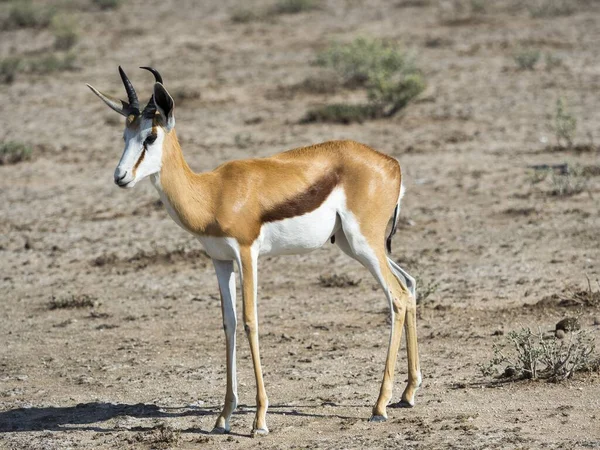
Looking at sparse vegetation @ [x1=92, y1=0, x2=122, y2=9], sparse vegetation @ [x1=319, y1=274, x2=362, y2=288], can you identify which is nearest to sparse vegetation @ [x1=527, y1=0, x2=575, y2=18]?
sparse vegetation @ [x1=92, y1=0, x2=122, y2=9]

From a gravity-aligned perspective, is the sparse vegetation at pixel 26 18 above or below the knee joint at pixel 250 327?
above

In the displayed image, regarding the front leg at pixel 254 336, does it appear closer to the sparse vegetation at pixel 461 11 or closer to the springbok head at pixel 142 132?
the springbok head at pixel 142 132

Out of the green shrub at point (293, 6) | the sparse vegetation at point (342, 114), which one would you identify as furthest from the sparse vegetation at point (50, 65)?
the green shrub at point (293, 6)

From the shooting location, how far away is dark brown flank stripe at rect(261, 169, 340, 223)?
6.70 metres

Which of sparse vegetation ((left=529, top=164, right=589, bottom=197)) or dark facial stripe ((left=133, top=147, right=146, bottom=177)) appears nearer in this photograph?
dark facial stripe ((left=133, top=147, right=146, bottom=177))

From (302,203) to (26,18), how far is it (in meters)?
22.0

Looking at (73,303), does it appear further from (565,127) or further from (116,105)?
(565,127)

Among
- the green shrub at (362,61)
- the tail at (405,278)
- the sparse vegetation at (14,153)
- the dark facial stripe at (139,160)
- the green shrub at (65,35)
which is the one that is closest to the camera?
the dark facial stripe at (139,160)

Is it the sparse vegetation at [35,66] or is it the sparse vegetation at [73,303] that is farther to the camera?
the sparse vegetation at [35,66]

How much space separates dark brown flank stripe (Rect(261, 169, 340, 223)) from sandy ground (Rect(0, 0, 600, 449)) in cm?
132

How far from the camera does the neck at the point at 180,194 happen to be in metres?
6.61

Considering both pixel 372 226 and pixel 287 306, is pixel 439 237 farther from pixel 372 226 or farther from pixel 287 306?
pixel 372 226

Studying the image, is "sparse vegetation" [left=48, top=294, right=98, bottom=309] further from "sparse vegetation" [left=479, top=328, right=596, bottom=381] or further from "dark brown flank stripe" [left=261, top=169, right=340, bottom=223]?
"sparse vegetation" [left=479, top=328, right=596, bottom=381]

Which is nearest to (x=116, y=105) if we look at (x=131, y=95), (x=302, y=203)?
(x=131, y=95)
